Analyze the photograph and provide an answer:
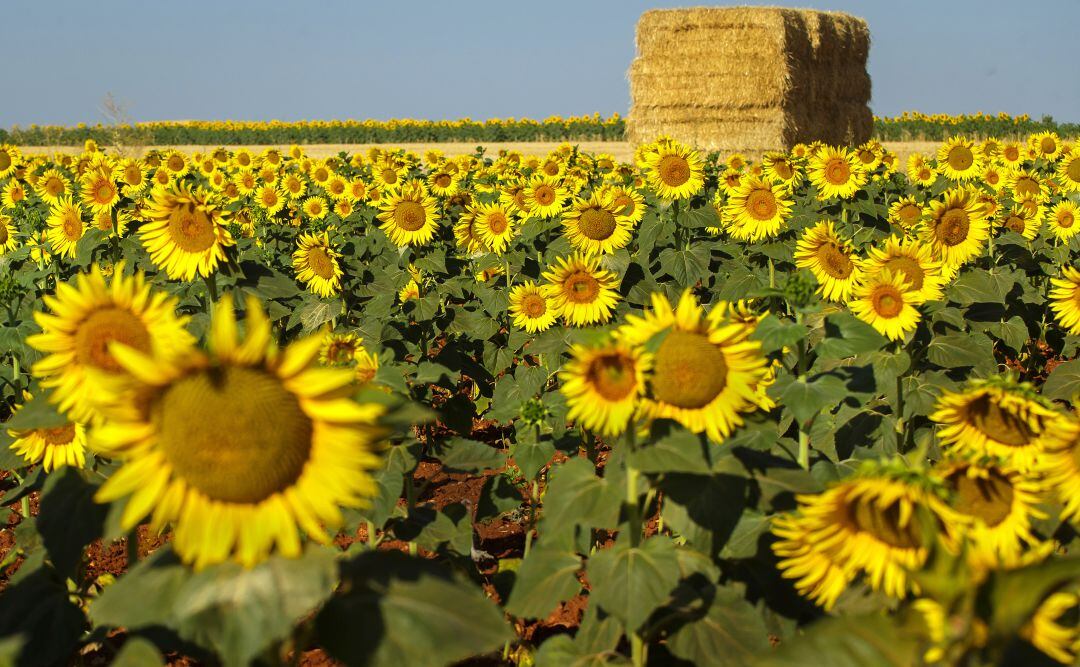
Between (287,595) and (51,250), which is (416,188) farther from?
(287,595)

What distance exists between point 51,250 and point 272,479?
7.42 m

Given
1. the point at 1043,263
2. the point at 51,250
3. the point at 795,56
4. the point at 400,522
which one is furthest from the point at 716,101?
the point at 400,522

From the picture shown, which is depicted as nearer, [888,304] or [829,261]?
[888,304]

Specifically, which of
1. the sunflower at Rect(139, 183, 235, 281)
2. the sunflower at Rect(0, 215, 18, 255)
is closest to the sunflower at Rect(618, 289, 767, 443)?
the sunflower at Rect(139, 183, 235, 281)

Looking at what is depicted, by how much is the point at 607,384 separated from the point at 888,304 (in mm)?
2415

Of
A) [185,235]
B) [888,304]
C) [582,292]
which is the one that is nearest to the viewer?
[185,235]

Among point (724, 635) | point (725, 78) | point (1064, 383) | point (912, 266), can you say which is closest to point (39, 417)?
point (724, 635)

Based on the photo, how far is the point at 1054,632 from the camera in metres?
1.58

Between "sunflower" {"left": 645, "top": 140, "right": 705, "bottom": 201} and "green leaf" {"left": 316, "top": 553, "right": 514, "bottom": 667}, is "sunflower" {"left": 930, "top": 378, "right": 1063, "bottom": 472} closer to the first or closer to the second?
"green leaf" {"left": 316, "top": 553, "right": 514, "bottom": 667}

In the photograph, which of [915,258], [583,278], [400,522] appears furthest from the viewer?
[583,278]

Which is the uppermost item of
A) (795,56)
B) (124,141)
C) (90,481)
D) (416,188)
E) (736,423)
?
(795,56)

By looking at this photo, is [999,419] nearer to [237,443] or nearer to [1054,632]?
[1054,632]

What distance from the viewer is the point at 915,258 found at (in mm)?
4445

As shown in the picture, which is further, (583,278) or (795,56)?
(795,56)
